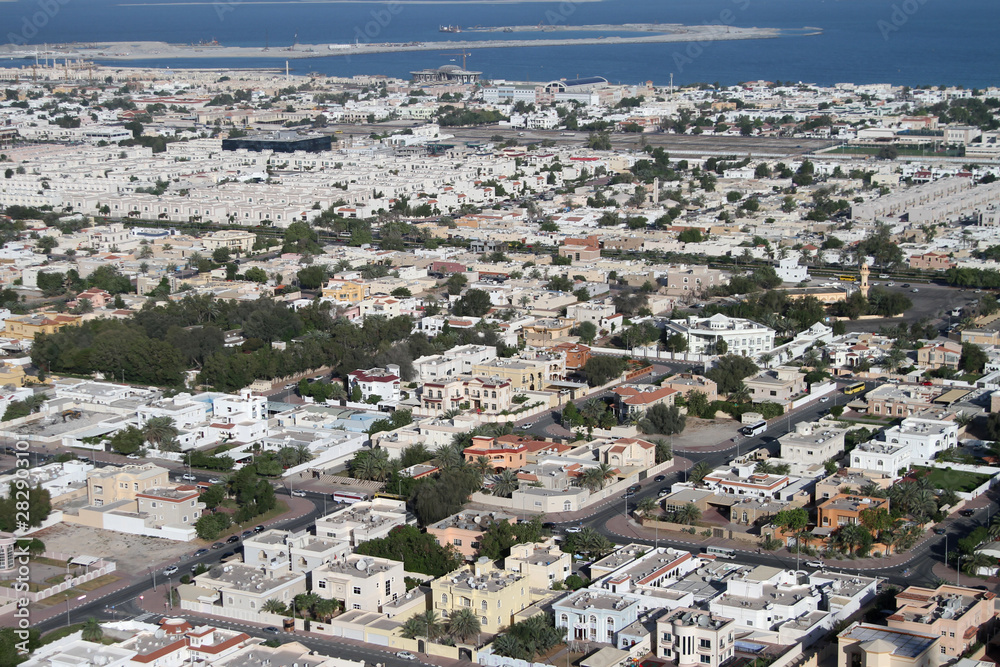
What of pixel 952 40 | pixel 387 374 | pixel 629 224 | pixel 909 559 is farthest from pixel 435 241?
pixel 952 40

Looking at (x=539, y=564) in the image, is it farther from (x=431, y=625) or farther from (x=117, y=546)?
(x=117, y=546)

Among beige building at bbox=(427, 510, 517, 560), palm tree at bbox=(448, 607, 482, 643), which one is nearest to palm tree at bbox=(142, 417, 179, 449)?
beige building at bbox=(427, 510, 517, 560)

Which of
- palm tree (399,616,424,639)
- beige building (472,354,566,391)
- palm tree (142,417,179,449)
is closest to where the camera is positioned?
palm tree (399,616,424,639)
